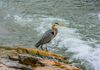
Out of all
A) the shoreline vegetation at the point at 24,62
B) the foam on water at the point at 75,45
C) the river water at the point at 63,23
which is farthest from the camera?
the river water at the point at 63,23

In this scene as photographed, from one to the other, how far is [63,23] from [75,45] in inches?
159

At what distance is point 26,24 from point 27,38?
121 inches

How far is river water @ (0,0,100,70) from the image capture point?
13922 mm

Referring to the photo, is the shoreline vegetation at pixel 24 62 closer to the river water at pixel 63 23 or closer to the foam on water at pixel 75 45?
the river water at pixel 63 23

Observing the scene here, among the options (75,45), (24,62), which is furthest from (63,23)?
(24,62)

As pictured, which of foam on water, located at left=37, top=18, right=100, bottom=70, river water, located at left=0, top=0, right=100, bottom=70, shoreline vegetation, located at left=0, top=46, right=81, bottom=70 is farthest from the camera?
river water, located at left=0, top=0, right=100, bottom=70

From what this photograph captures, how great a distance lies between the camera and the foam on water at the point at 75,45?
42.7 ft

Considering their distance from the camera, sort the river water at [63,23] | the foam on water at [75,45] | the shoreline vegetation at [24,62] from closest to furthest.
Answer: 1. the shoreline vegetation at [24,62]
2. the foam on water at [75,45]
3. the river water at [63,23]

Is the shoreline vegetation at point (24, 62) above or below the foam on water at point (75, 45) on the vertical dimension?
above

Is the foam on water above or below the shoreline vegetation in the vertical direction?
below

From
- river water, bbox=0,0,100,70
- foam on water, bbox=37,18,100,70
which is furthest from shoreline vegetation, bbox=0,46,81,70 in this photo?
foam on water, bbox=37,18,100,70

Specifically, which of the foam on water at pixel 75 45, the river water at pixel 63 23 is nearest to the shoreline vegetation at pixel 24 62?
the river water at pixel 63 23

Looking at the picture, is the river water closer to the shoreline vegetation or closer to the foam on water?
the foam on water

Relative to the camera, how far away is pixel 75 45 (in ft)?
48.4
